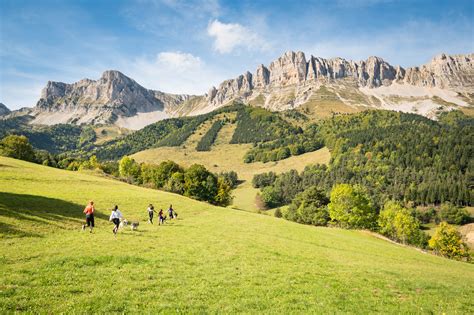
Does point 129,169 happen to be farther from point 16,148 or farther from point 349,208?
point 349,208

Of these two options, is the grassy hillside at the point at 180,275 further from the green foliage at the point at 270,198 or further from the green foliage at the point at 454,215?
the green foliage at the point at 454,215

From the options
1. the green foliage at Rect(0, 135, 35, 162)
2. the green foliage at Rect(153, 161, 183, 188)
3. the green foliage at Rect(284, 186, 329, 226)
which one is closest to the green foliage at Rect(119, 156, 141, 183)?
the green foliage at Rect(153, 161, 183, 188)

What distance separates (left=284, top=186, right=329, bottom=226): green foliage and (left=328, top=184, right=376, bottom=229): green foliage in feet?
53.4

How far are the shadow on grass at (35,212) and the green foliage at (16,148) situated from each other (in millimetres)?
98352

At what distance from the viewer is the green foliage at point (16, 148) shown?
115 meters

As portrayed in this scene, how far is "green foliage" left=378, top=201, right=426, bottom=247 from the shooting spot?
101875mm

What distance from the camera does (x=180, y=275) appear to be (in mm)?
19438

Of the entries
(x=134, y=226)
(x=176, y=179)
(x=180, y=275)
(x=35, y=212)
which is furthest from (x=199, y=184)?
(x=180, y=275)

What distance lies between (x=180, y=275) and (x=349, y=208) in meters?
87.2

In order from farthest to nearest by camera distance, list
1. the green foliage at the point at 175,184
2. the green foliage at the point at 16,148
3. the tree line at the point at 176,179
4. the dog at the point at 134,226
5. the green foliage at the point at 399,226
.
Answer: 1. the green foliage at the point at 16,148
2. the tree line at the point at 176,179
3. the green foliage at the point at 175,184
4. the green foliage at the point at 399,226
5. the dog at the point at 134,226

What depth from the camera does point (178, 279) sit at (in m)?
18.5

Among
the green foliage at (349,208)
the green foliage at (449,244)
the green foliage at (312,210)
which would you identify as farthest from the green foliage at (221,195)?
the green foliage at (449,244)

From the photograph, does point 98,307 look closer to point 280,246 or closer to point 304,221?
point 280,246

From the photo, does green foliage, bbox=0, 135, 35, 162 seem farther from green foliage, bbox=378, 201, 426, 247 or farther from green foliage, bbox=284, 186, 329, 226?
green foliage, bbox=378, 201, 426, 247
